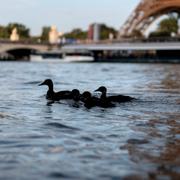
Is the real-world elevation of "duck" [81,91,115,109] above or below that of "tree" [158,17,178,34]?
below

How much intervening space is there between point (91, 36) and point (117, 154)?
453 feet

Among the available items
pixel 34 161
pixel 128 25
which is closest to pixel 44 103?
pixel 34 161

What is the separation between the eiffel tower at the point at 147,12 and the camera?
10425cm

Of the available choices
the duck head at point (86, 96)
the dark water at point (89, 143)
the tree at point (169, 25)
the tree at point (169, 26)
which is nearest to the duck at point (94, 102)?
the duck head at point (86, 96)

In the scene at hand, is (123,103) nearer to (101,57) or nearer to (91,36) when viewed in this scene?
(101,57)

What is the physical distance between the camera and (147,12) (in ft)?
343

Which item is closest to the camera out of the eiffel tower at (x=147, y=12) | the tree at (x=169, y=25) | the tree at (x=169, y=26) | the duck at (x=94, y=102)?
the duck at (x=94, y=102)

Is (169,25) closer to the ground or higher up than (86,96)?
higher up

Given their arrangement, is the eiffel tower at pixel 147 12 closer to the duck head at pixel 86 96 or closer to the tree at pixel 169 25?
the tree at pixel 169 25

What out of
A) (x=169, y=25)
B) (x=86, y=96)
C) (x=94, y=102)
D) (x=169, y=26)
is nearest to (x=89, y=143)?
(x=94, y=102)

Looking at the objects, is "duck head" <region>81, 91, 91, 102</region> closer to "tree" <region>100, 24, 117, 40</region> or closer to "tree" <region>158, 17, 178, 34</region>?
"tree" <region>158, 17, 178, 34</region>

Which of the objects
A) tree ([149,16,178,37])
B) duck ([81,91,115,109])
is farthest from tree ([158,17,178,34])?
duck ([81,91,115,109])

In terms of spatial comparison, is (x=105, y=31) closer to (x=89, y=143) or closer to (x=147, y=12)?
(x=147, y=12)

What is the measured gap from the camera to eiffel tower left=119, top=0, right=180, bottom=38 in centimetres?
10425
